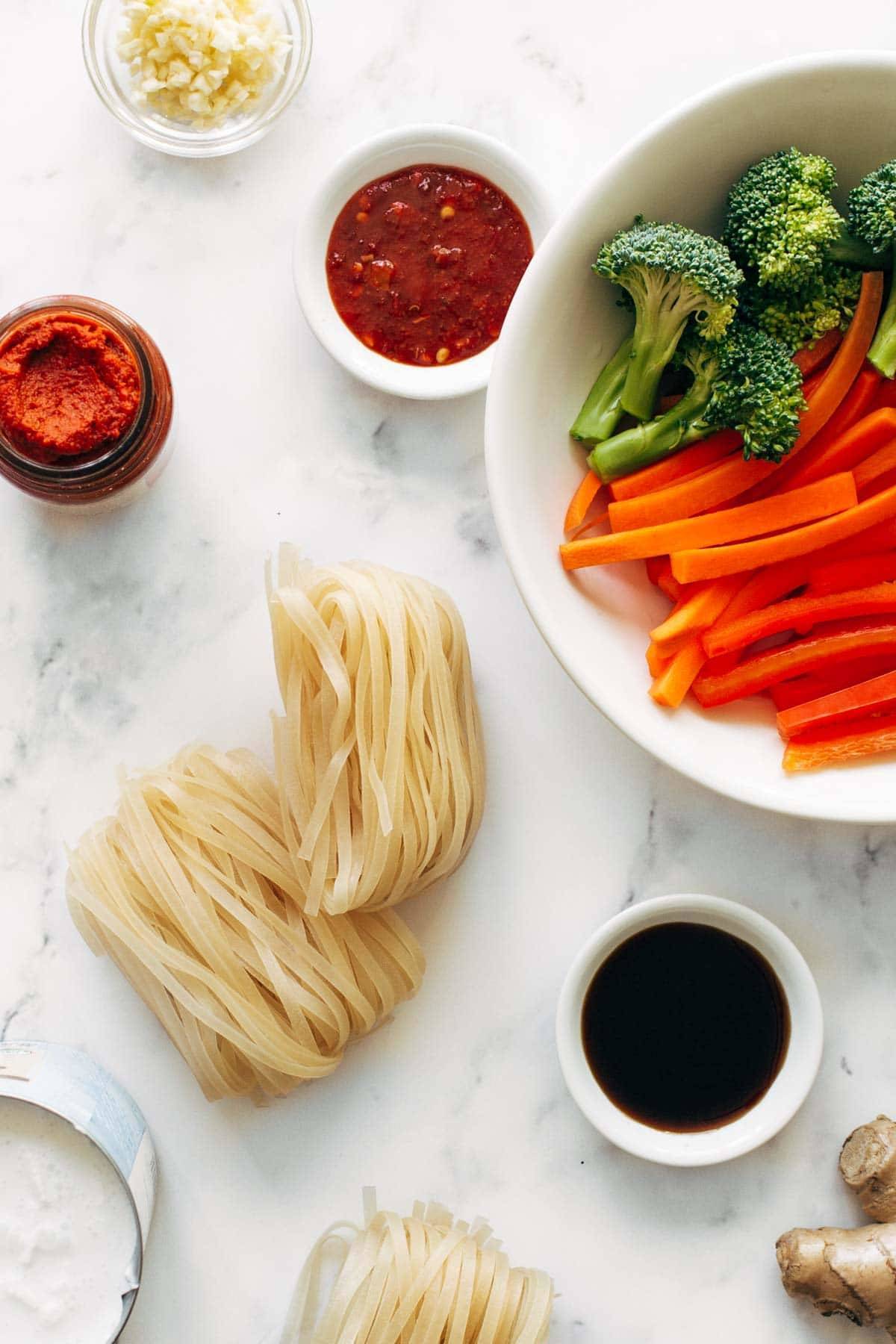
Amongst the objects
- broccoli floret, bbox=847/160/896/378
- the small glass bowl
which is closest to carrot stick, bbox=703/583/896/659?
broccoli floret, bbox=847/160/896/378

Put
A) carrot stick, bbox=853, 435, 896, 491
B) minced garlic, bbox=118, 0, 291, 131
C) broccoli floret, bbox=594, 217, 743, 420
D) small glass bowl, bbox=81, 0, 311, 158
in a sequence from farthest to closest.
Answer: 1. small glass bowl, bbox=81, 0, 311, 158
2. minced garlic, bbox=118, 0, 291, 131
3. carrot stick, bbox=853, 435, 896, 491
4. broccoli floret, bbox=594, 217, 743, 420

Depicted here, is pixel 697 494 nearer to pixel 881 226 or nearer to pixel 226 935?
pixel 881 226

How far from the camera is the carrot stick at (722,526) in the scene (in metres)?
1.85

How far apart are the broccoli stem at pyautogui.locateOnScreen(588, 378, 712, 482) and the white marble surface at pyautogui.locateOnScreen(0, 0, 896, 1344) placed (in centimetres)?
32

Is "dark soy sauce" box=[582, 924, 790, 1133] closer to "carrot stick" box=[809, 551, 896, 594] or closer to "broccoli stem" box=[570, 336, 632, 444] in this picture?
"carrot stick" box=[809, 551, 896, 594]

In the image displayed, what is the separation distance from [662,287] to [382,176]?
2.01 feet

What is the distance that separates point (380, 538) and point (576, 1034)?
0.98m

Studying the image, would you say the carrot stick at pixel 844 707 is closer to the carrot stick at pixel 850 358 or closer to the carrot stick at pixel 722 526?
the carrot stick at pixel 722 526

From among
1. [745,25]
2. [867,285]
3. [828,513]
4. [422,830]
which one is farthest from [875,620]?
[745,25]

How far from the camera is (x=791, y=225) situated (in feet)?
5.83

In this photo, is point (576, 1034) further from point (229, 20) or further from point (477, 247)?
point (229, 20)

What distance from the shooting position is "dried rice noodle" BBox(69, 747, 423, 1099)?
1.99 metres

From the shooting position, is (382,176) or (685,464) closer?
(685,464)

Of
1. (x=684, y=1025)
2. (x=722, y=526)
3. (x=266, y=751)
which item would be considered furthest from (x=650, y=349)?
(x=684, y=1025)
